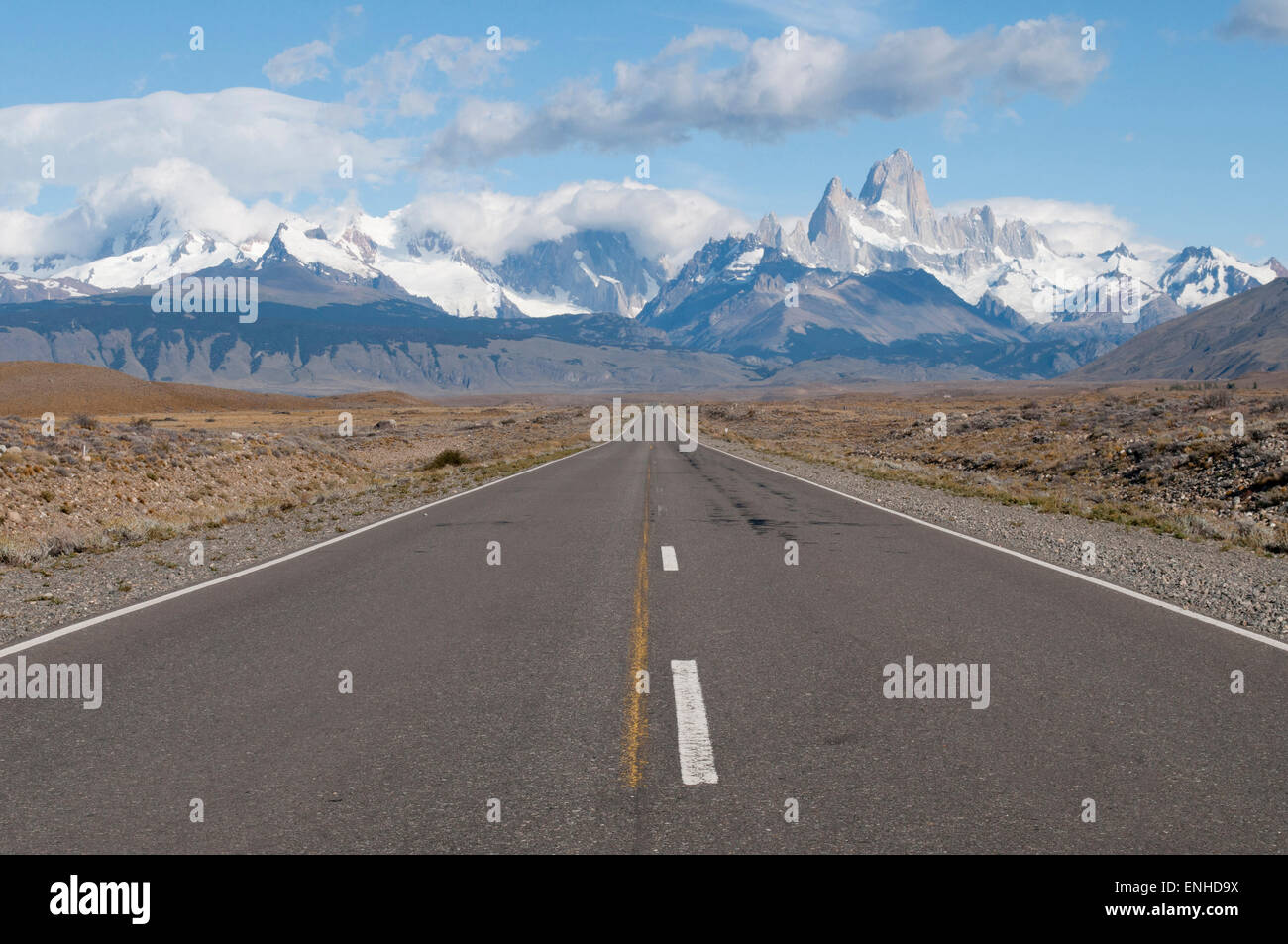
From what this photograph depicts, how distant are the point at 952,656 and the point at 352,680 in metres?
4.87

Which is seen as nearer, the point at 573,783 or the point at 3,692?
the point at 573,783

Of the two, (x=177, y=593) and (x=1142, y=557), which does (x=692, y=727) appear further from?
(x=1142, y=557)

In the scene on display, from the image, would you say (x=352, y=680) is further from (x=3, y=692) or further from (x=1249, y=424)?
(x=1249, y=424)

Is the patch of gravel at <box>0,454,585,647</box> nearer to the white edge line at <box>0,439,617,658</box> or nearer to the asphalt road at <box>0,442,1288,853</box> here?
the white edge line at <box>0,439,617,658</box>

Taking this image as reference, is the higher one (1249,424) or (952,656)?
(1249,424)

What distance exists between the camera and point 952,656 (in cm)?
828

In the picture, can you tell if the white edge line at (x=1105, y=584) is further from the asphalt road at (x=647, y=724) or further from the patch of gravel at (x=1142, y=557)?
the asphalt road at (x=647, y=724)

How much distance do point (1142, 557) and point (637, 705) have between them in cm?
1046

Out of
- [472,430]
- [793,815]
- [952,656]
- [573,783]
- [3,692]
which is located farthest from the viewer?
[472,430]

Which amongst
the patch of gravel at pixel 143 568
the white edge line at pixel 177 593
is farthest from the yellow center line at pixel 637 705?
the patch of gravel at pixel 143 568

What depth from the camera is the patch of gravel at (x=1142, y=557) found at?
1081 cm

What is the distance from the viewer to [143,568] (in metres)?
13.6
